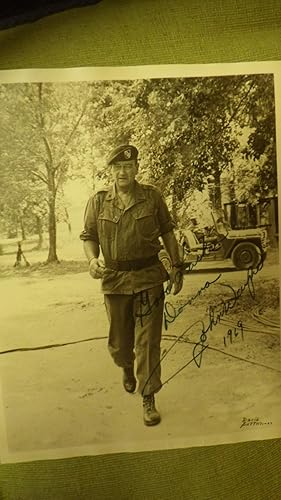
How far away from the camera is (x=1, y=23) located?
48cm

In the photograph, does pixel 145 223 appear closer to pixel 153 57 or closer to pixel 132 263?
pixel 132 263

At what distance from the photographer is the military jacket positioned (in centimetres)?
50

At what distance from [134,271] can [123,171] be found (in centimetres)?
9

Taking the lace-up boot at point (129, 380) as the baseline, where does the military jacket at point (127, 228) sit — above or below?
above

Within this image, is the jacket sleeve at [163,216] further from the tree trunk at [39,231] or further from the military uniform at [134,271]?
the tree trunk at [39,231]

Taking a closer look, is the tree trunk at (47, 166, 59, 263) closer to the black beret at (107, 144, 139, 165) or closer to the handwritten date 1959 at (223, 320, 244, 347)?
the black beret at (107, 144, 139, 165)

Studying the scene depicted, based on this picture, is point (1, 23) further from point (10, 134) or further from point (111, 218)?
point (111, 218)

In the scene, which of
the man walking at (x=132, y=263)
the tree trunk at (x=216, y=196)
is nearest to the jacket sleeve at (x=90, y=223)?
the man walking at (x=132, y=263)

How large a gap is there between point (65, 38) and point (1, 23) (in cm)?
6

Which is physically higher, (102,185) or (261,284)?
(102,185)

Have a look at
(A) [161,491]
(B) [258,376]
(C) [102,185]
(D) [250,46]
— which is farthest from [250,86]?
(A) [161,491]

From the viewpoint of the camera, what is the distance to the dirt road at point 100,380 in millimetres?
502
